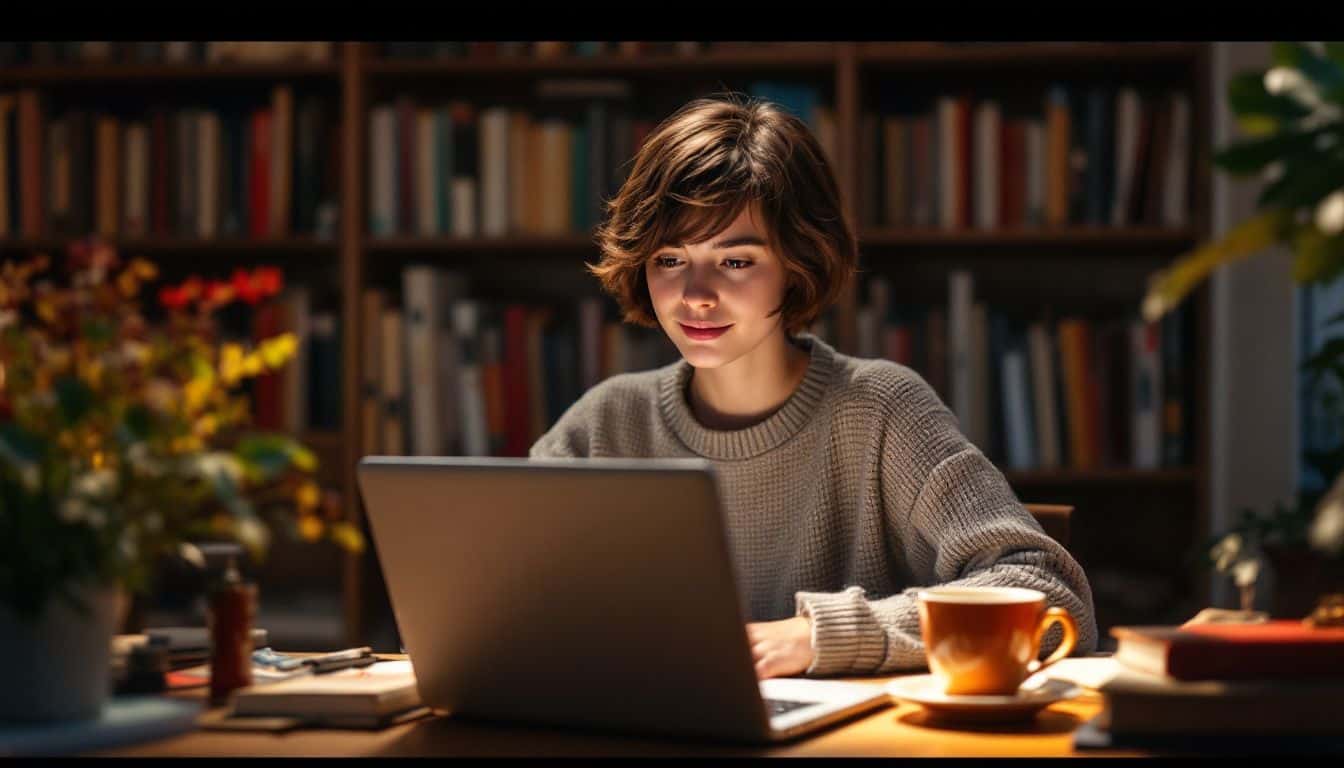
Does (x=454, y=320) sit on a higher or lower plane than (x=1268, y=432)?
higher

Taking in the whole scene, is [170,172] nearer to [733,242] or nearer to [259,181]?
[259,181]

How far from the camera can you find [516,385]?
293 cm

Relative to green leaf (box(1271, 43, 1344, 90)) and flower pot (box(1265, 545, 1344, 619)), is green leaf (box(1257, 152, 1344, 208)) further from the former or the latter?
flower pot (box(1265, 545, 1344, 619))

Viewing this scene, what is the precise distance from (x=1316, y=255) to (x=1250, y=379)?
1951mm

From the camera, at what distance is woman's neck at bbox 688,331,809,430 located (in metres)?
1.85

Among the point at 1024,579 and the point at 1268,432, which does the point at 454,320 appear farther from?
the point at 1024,579

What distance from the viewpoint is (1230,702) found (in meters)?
0.99

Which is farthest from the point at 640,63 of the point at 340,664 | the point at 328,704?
the point at 328,704

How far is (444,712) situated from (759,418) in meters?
0.79

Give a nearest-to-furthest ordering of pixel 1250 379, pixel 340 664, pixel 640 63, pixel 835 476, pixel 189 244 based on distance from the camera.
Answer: pixel 340 664 → pixel 835 476 → pixel 1250 379 → pixel 640 63 → pixel 189 244

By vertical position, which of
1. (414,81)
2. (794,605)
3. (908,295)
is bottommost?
(794,605)

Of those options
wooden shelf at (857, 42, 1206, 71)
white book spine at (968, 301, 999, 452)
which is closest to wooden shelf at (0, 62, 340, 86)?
wooden shelf at (857, 42, 1206, 71)

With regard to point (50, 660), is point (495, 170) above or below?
above

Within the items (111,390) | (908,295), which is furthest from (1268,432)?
(111,390)
